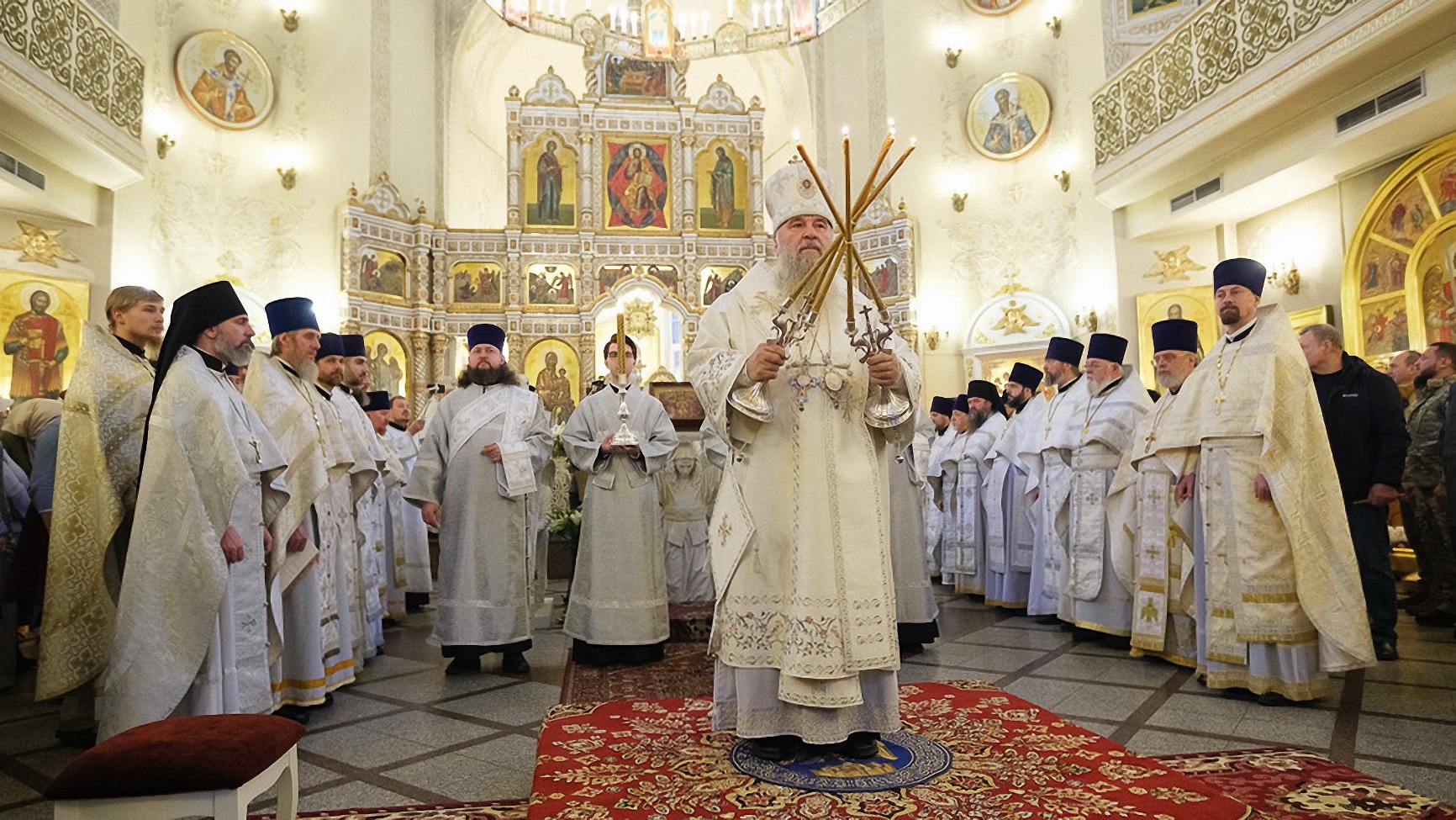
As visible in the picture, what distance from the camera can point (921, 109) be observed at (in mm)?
16562

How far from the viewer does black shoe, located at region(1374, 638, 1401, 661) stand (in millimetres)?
5246

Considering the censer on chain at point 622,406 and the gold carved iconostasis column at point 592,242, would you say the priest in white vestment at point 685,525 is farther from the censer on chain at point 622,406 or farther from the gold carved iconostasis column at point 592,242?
the gold carved iconostasis column at point 592,242

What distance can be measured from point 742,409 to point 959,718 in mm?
1680

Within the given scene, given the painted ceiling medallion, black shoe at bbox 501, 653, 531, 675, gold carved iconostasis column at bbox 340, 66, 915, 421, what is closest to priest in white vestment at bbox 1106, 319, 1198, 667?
black shoe at bbox 501, 653, 531, 675

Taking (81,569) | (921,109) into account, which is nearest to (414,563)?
(81,569)

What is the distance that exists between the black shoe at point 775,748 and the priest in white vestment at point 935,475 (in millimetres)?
5858

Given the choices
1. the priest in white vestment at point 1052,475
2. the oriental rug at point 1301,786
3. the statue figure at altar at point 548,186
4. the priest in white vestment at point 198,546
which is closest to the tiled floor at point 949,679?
the oriental rug at point 1301,786

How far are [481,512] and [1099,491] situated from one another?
409cm

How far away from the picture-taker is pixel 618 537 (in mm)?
5617

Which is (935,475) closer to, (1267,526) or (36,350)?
(1267,526)

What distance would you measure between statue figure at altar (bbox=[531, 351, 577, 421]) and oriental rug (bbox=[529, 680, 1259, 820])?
12.9 meters

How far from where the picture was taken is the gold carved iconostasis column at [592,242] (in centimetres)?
1608

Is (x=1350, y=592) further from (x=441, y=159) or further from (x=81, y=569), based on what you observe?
(x=441, y=159)

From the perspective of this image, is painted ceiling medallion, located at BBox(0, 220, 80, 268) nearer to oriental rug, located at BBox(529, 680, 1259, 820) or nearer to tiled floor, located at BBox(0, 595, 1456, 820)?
tiled floor, located at BBox(0, 595, 1456, 820)
